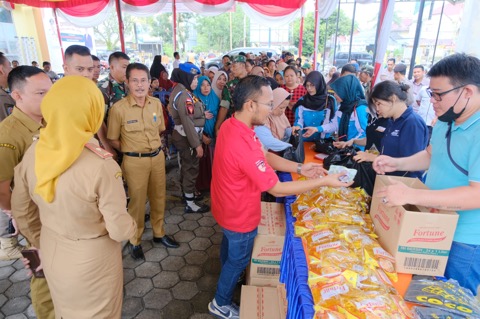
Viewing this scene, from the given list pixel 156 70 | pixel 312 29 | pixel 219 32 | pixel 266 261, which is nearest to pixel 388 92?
pixel 266 261

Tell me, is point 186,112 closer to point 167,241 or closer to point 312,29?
point 167,241

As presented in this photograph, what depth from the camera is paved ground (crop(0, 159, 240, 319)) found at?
2.14 meters

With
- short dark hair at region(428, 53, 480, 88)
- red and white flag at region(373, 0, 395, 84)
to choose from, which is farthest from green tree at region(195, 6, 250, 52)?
short dark hair at region(428, 53, 480, 88)

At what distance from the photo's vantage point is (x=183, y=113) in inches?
121

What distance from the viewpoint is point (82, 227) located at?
4.21ft

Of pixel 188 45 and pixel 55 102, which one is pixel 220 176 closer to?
pixel 55 102

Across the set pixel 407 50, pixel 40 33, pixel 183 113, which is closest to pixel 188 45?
pixel 40 33

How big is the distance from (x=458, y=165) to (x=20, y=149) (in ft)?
Answer: 7.16

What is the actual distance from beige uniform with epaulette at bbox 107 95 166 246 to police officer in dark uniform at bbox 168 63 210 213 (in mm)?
429

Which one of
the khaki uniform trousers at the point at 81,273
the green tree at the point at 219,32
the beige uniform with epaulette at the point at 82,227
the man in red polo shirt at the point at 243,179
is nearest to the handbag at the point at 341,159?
the man in red polo shirt at the point at 243,179

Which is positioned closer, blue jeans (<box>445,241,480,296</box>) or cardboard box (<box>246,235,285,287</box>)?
blue jeans (<box>445,241,480,296</box>)

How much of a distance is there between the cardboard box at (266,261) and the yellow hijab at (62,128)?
48.7 inches

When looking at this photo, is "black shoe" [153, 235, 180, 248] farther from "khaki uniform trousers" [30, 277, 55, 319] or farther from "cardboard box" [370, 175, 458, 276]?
"cardboard box" [370, 175, 458, 276]

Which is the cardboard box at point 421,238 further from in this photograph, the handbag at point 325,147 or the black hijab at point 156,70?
the black hijab at point 156,70
